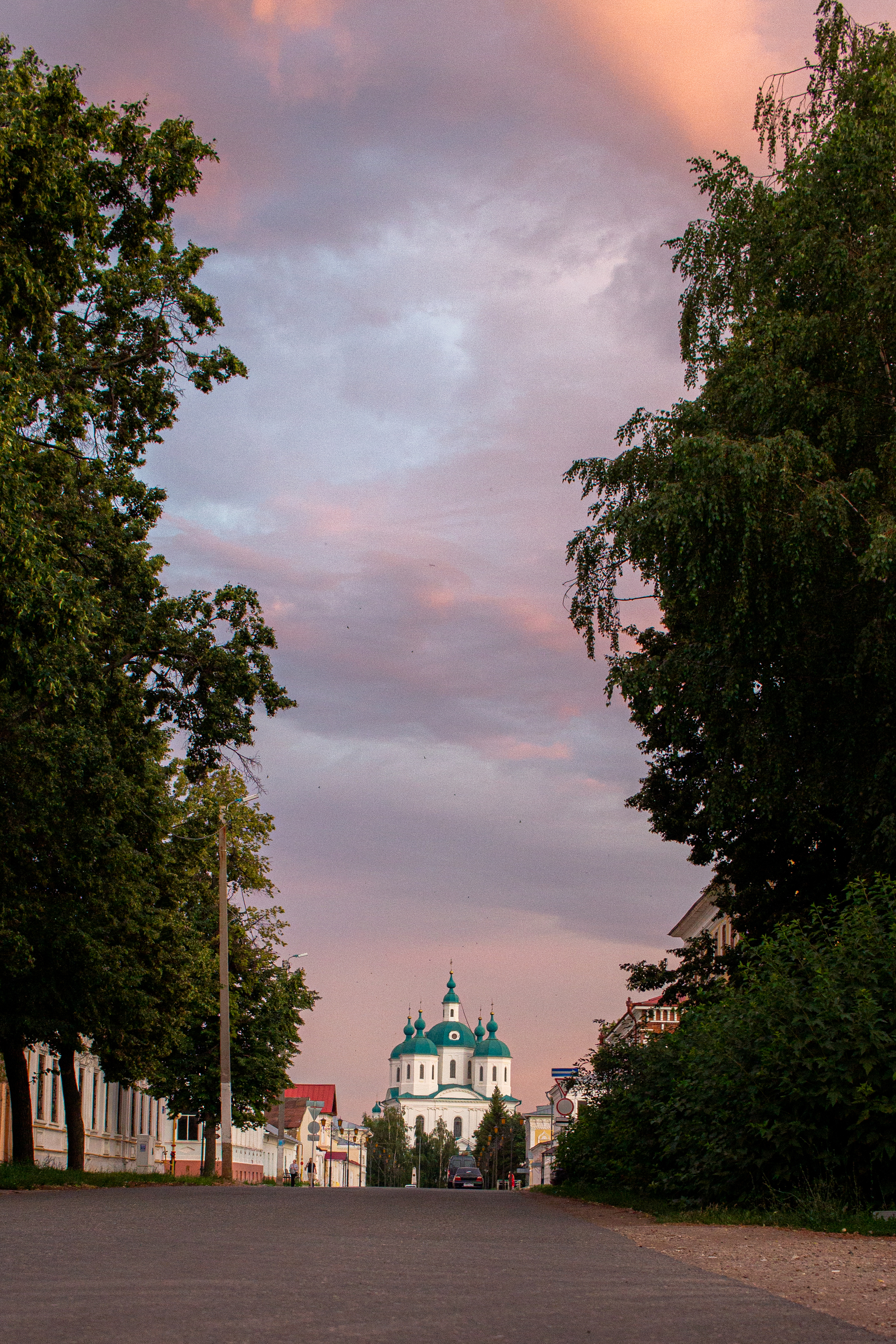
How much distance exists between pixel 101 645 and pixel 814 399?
10984 millimetres

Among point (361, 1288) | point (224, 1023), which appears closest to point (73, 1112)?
point (224, 1023)

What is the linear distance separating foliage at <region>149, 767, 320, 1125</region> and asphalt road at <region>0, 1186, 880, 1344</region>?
3243cm

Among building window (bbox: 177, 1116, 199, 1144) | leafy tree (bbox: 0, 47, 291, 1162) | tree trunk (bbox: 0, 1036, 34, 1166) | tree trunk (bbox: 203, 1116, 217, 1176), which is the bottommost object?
building window (bbox: 177, 1116, 199, 1144)

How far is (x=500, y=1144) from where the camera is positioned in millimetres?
128875

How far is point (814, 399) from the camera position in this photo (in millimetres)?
22344

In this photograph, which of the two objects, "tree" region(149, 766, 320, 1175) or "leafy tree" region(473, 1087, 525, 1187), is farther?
"leafy tree" region(473, 1087, 525, 1187)

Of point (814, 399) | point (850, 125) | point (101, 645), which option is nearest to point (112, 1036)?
point (101, 645)

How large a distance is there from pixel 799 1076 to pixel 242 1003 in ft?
117

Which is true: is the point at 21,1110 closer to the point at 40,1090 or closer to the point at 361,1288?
the point at 40,1090

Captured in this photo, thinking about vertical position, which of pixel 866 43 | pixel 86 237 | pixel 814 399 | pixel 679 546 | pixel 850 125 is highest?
pixel 866 43

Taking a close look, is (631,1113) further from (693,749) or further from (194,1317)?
(194,1317)

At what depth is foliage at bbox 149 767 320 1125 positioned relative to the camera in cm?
4631

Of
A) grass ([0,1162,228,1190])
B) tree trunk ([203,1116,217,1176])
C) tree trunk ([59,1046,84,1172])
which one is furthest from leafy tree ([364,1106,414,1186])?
grass ([0,1162,228,1190])

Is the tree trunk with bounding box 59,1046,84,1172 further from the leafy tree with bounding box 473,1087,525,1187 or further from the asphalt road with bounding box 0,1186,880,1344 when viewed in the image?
the leafy tree with bounding box 473,1087,525,1187
